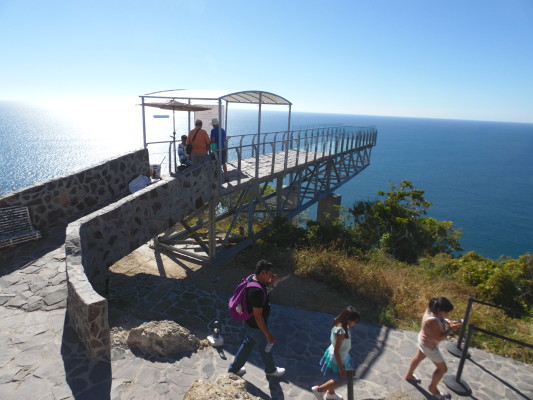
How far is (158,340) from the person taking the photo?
5.27m

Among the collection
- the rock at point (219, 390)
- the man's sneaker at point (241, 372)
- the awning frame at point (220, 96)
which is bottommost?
the man's sneaker at point (241, 372)

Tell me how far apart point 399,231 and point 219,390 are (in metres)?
15.4

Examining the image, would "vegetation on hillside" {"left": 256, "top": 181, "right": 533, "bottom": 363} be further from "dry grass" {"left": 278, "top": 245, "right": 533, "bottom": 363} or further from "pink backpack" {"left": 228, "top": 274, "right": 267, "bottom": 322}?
"pink backpack" {"left": 228, "top": 274, "right": 267, "bottom": 322}

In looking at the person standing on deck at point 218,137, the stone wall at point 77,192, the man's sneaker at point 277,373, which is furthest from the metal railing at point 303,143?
the man's sneaker at point 277,373

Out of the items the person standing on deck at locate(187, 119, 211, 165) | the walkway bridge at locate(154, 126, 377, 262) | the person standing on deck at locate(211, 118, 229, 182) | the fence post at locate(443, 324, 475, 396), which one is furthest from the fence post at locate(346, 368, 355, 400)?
the person standing on deck at locate(211, 118, 229, 182)

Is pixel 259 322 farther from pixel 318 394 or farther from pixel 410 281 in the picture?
pixel 410 281

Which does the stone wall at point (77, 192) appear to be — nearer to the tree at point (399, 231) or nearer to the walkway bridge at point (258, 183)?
the walkway bridge at point (258, 183)

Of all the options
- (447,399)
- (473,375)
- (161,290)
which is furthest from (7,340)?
(473,375)

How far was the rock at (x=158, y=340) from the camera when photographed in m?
5.22

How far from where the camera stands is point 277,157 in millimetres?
17141

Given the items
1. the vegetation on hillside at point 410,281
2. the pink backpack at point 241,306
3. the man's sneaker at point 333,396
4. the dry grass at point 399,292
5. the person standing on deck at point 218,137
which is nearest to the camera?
the pink backpack at point 241,306

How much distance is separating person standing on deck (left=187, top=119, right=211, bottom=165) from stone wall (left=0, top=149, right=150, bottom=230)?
2.16m

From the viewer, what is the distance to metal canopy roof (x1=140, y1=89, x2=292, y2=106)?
9.51 m

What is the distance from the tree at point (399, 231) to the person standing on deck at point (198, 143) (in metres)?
9.47
